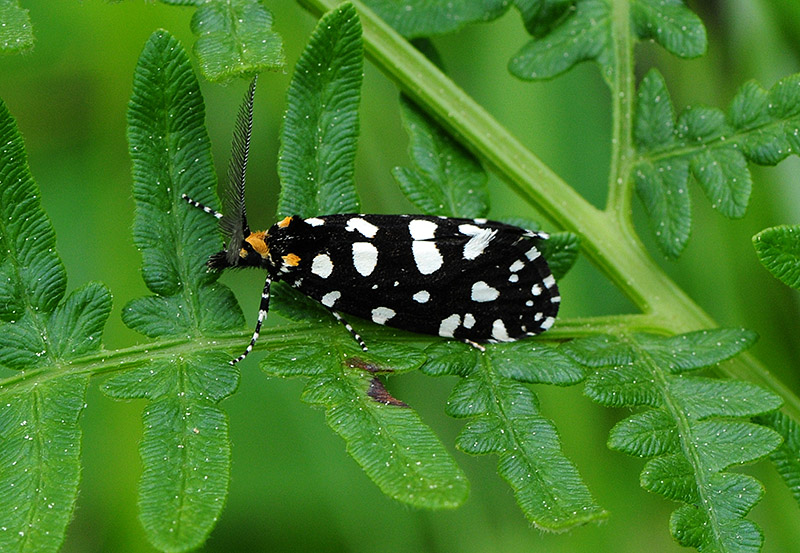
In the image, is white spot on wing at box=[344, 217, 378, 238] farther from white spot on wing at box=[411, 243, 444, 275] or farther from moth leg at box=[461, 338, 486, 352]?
moth leg at box=[461, 338, 486, 352]

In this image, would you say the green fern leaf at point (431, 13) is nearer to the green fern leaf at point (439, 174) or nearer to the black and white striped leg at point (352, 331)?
the green fern leaf at point (439, 174)

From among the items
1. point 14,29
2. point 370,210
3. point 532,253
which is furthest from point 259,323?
point 370,210

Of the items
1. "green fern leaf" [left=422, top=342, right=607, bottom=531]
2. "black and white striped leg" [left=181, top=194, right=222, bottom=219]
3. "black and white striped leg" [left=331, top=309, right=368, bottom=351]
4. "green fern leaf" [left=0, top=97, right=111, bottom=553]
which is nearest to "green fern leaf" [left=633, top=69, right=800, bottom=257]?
"green fern leaf" [left=422, top=342, right=607, bottom=531]

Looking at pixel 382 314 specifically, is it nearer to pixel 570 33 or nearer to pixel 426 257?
pixel 426 257

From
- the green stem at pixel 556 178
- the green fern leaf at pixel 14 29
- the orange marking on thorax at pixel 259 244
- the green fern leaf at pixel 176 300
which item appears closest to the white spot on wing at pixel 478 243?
the green stem at pixel 556 178

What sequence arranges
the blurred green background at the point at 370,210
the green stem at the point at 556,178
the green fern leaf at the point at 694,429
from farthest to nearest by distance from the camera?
1. the blurred green background at the point at 370,210
2. the green stem at the point at 556,178
3. the green fern leaf at the point at 694,429

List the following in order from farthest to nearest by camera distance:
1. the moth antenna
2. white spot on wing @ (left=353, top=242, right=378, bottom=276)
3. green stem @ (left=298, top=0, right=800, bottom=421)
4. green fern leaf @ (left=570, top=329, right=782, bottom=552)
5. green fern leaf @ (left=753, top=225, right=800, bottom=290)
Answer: green stem @ (left=298, top=0, right=800, bottom=421), white spot on wing @ (left=353, top=242, right=378, bottom=276), the moth antenna, green fern leaf @ (left=753, top=225, right=800, bottom=290), green fern leaf @ (left=570, top=329, right=782, bottom=552)
